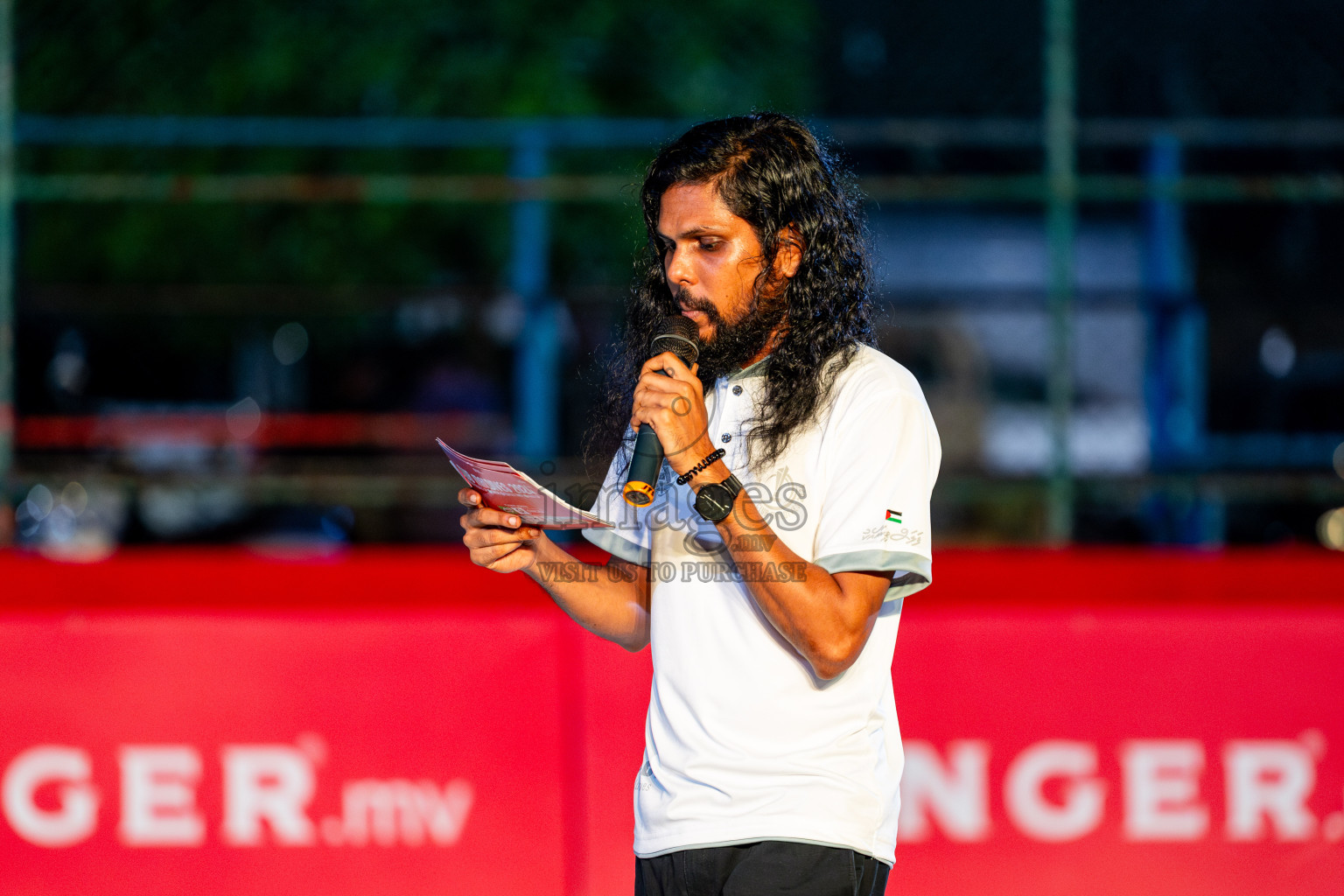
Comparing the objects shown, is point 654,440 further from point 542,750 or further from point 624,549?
point 542,750

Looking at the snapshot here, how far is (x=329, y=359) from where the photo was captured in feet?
27.8

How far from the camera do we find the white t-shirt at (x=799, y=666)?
185cm

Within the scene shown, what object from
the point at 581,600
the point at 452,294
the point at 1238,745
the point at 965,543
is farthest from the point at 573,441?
the point at 581,600

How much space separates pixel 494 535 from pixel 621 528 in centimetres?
21

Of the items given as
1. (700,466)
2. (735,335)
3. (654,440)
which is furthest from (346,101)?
(700,466)

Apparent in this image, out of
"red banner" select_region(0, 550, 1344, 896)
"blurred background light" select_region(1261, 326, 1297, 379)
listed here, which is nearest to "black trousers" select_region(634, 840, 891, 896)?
"red banner" select_region(0, 550, 1344, 896)

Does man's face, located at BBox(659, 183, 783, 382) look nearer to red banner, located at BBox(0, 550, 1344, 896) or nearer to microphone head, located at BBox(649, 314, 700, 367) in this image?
microphone head, located at BBox(649, 314, 700, 367)

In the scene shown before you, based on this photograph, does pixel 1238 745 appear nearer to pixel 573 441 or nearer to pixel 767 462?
pixel 767 462

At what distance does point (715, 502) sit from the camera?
70.0 inches

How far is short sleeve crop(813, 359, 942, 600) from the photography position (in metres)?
1.82

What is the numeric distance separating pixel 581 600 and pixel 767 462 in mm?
435

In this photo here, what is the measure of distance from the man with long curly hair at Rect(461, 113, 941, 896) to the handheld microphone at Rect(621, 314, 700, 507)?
0.02 meters

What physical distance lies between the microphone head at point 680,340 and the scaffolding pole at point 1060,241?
3948 millimetres

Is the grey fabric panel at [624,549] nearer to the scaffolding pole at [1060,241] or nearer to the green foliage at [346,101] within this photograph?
the scaffolding pole at [1060,241]
